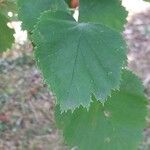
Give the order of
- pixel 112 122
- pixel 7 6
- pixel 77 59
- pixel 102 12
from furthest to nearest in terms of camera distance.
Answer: pixel 7 6, pixel 112 122, pixel 102 12, pixel 77 59

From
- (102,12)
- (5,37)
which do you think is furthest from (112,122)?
(5,37)

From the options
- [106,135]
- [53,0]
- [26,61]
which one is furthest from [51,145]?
[53,0]

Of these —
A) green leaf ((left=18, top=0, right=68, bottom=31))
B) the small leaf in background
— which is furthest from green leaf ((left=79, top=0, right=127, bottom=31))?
the small leaf in background

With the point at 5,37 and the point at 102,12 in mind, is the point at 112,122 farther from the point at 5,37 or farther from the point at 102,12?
the point at 5,37

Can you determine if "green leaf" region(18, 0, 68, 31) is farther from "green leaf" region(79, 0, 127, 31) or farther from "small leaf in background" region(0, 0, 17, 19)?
"small leaf in background" region(0, 0, 17, 19)

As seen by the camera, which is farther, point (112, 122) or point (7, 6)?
point (7, 6)

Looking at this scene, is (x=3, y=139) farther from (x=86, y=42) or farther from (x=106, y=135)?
(x=86, y=42)
